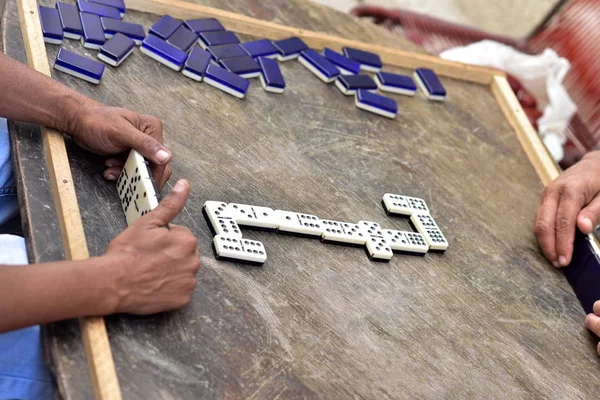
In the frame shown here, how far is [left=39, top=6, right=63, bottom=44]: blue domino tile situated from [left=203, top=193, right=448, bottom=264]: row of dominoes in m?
0.55

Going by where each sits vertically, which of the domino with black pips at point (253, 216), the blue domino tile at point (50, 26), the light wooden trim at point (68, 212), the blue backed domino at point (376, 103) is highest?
the blue backed domino at point (376, 103)

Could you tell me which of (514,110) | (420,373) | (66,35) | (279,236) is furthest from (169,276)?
(514,110)

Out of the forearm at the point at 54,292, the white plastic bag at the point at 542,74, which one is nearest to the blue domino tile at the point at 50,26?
the forearm at the point at 54,292

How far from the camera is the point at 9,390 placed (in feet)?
3.44

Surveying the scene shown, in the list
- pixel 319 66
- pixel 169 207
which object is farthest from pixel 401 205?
pixel 169 207

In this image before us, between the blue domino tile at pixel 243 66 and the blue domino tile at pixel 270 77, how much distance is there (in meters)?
0.02

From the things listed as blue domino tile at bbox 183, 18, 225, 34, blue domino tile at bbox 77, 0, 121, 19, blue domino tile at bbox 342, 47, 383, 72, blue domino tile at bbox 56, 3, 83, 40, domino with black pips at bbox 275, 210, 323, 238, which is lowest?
blue domino tile at bbox 56, 3, 83, 40

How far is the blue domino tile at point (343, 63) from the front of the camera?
70.3 inches

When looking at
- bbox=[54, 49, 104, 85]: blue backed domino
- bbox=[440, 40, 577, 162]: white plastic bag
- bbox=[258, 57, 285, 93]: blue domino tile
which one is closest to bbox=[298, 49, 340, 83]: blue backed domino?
bbox=[258, 57, 285, 93]: blue domino tile

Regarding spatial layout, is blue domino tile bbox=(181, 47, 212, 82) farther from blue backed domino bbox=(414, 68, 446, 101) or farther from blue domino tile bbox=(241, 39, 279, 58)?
blue backed domino bbox=(414, 68, 446, 101)

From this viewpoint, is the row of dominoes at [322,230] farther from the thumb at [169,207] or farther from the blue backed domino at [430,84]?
the blue backed domino at [430,84]

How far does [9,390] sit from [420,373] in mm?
700

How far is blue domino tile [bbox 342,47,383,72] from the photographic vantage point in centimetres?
184

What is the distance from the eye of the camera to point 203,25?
5.49ft
